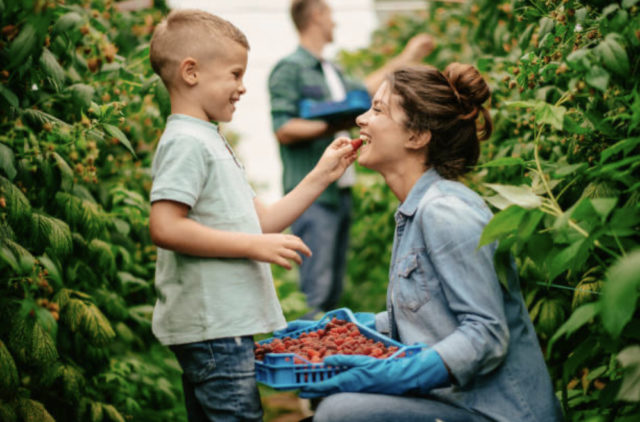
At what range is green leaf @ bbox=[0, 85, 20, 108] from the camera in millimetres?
1725

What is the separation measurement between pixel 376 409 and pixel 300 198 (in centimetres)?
76

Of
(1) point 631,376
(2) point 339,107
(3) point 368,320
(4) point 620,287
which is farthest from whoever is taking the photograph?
(2) point 339,107

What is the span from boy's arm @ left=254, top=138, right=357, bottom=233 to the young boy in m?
0.22

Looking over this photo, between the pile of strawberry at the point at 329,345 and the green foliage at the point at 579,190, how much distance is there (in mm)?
408

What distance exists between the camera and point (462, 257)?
1.70 meters

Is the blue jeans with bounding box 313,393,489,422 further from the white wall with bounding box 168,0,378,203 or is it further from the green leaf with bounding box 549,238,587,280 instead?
the white wall with bounding box 168,0,378,203

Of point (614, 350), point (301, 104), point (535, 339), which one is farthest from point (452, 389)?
point (301, 104)

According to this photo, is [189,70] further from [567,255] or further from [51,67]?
[567,255]

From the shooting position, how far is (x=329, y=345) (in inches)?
68.8

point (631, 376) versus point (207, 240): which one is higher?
point (207, 240)

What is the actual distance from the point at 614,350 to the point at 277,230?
41.8 inches

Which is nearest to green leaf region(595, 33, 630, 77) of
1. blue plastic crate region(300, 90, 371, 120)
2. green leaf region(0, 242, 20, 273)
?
green leaf region(0, 242, 20, 273)

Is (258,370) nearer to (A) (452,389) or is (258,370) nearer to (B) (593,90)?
(A) (452,389)

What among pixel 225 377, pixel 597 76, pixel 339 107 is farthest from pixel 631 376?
pixel 339 107
